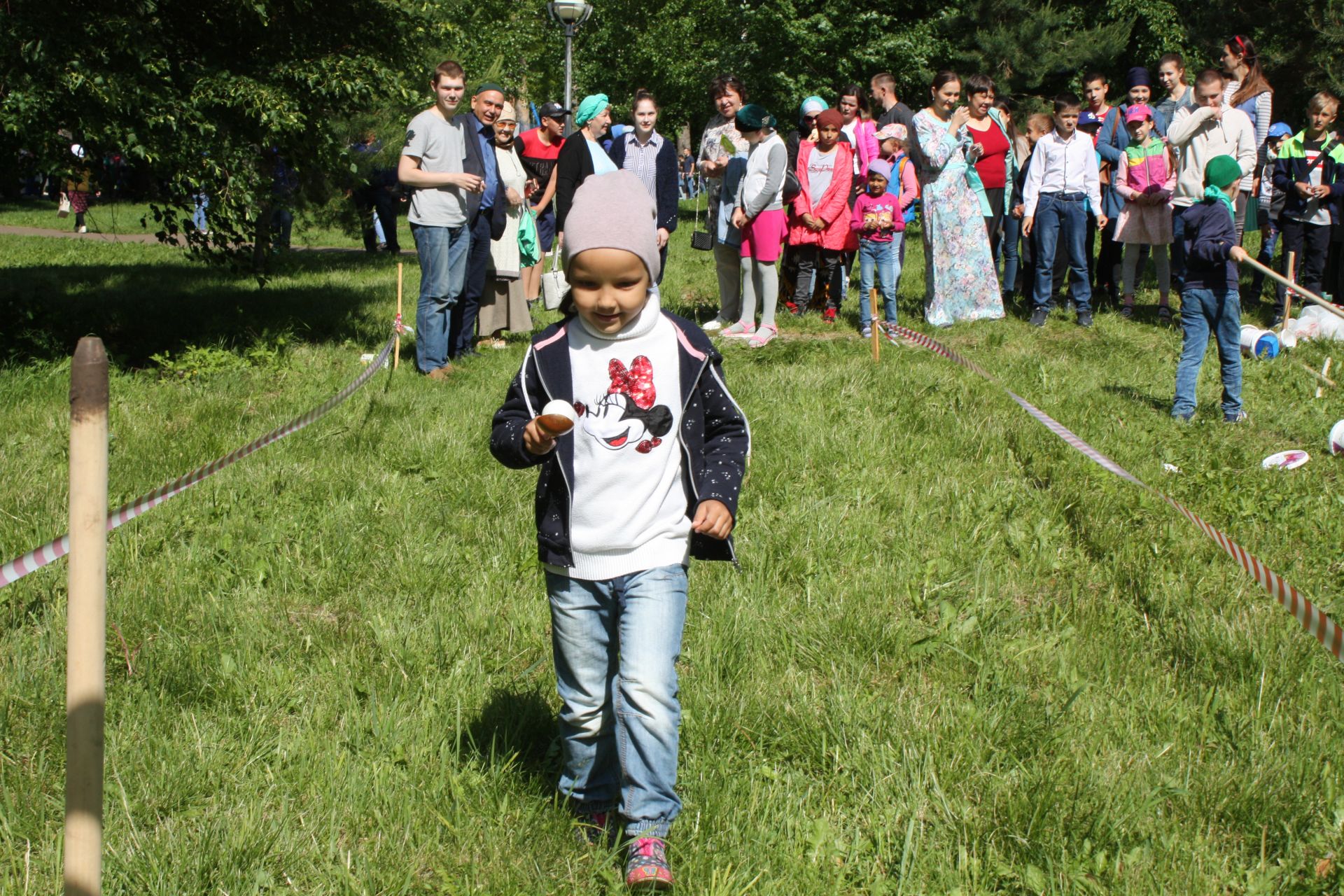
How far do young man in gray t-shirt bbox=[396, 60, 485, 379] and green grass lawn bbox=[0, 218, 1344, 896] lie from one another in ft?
4.31

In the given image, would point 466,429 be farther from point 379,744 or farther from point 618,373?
point 618,373

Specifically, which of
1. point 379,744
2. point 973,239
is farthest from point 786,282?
point 379,744

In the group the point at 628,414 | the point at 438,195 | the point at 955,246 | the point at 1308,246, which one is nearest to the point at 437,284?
the point at 438,195

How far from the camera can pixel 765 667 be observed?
409cm

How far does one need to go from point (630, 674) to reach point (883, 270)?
876 cm

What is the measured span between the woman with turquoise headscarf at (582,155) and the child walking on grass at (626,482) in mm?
6730

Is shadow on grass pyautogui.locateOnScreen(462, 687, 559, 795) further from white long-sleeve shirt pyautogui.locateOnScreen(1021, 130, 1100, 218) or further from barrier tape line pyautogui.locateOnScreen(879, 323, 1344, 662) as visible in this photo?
white long-sleeve shirt pyautogui.locateOnScreen(1021, 130, 1100, 218)

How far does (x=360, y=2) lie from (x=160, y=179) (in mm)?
2189

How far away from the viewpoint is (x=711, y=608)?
178 inches

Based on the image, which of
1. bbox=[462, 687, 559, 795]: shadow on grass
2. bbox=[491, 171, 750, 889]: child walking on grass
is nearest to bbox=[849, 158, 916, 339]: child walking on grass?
bbox=[462, 687, 559, 795]: shadow on grass

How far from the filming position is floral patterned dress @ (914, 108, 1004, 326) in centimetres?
1161

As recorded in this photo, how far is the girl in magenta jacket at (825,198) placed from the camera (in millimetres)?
11492

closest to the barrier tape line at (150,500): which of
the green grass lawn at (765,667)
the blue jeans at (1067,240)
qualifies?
the green grass lawn at (765,667)

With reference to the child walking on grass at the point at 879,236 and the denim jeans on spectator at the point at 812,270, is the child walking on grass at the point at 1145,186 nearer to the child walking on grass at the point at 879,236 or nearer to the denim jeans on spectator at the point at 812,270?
the child walking on grass at the point at 879,236
